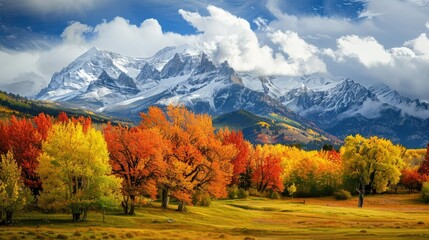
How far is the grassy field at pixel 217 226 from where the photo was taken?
2044 inches

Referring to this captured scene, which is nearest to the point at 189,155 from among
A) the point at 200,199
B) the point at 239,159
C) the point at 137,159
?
the point at 137,159

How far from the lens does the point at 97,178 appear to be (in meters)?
65.9

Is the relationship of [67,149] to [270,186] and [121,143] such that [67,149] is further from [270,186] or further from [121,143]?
[270,186]

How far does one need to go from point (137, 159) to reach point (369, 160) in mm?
73402

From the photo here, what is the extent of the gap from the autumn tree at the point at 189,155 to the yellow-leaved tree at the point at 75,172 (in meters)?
16.6

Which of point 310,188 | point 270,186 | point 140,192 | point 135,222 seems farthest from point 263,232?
point 310,188

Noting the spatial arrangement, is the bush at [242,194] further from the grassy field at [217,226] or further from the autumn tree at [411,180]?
the autumn tree at [411,180]

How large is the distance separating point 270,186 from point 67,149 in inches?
3620

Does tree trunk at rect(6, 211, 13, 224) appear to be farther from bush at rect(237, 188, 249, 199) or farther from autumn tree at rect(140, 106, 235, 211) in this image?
bush at rect(237, 188, 249, 199)

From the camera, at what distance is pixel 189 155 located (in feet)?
280

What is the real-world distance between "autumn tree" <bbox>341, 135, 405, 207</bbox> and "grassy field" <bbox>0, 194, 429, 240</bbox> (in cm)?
2676

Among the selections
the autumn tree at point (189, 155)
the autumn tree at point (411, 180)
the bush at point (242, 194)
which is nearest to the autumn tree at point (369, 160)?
the bush at point (242, 194)

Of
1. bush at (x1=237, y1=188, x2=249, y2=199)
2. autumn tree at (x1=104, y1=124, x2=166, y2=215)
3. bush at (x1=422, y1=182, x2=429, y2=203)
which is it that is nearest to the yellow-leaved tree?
autumn tree at (x1=104, y1=124, x2=166, y2=215)

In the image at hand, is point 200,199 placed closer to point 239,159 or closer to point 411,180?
point 239,159
